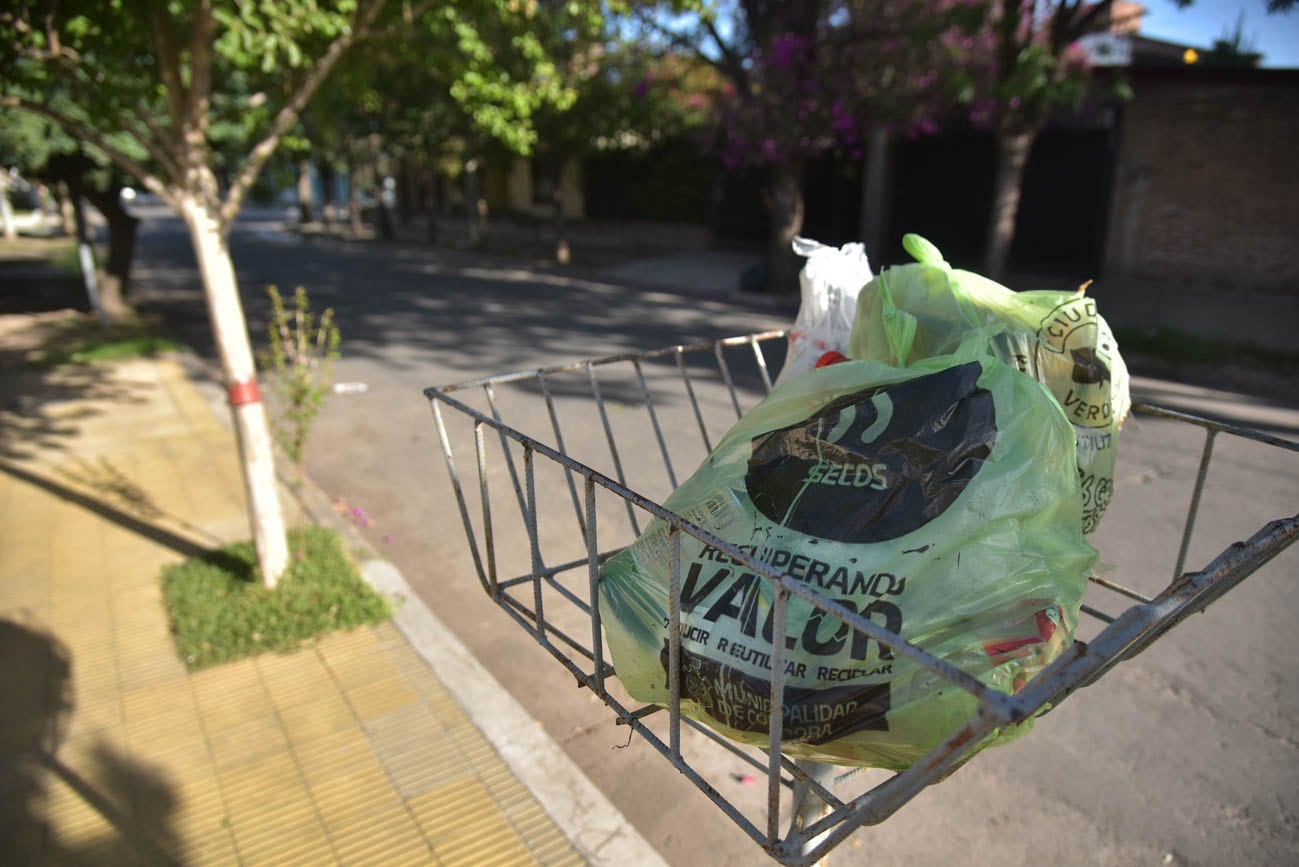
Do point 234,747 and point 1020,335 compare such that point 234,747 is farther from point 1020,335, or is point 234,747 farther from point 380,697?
point 1020,335

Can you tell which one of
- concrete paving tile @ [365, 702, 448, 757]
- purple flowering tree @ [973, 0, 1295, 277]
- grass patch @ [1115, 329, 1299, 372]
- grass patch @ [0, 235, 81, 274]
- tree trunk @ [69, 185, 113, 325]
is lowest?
concrete paving tile @ [365, 702, 448, 757]

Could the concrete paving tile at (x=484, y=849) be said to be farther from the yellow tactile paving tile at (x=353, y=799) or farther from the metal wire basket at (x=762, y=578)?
the metal wire basket at (x=762, y=578)

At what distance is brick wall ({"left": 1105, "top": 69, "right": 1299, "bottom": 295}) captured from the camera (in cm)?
1100

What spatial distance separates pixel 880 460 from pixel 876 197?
1589cm

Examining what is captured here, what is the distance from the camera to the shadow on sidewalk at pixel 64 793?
2736 mm

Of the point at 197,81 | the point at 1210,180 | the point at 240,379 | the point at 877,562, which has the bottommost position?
the point at 240,379

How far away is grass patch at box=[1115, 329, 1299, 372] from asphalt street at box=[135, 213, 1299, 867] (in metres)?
1.12

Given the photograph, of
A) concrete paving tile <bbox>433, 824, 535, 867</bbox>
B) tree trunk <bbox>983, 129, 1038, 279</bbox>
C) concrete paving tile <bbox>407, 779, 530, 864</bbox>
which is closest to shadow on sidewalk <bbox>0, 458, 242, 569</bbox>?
concrete paving tile <bbox>407, 779, 530, 864</bbox>

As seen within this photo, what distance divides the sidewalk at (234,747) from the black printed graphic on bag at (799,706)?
1.73 m

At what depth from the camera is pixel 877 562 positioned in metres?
1.24

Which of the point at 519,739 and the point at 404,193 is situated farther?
the point at 404,193

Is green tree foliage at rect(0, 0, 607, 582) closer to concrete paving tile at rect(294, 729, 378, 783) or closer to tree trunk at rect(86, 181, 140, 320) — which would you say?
concrete paving tile at rect(294, 729, 378, 783)

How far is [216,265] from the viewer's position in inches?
150

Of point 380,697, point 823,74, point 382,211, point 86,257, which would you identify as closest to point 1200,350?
point 823,74
